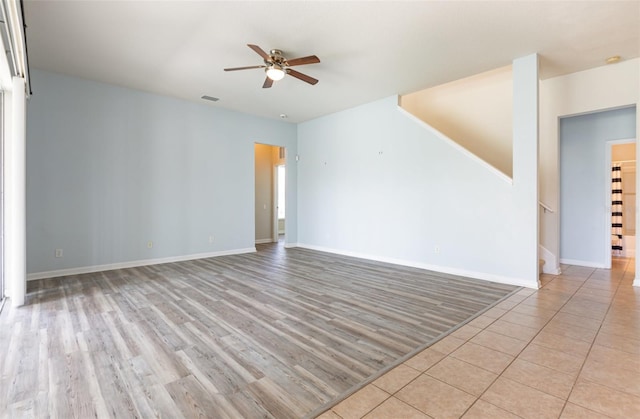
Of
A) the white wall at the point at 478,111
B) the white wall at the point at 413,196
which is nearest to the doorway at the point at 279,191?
the white wall at the point at 413,196

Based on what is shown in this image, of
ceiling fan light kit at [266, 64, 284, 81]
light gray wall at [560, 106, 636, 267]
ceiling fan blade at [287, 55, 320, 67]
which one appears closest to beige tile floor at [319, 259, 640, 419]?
light gray wall at [560, 106, 636, 267]

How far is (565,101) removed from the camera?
460cm

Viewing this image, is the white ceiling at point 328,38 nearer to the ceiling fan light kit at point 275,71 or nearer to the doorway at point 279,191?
the ceiling fan light kit at point 275,71

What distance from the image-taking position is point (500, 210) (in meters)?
4.26

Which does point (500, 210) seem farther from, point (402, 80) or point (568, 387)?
point (568, 387)

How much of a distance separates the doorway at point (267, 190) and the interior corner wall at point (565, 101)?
19.1 ft

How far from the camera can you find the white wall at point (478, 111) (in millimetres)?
5211

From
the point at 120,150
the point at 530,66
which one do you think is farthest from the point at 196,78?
the point at 530,66

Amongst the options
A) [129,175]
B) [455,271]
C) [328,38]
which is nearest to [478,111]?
[455,271]

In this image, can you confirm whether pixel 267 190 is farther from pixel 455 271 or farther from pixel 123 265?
pixel 455 271

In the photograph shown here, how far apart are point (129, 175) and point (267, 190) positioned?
376 cm

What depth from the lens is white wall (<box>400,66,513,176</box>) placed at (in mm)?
5211

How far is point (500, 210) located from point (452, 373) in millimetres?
3052

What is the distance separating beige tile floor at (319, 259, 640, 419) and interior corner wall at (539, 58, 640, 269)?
1971mm
